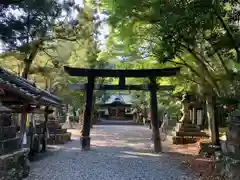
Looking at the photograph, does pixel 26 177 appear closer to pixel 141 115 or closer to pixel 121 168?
pixel 121 168

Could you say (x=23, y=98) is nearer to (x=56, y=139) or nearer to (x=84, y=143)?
(x=84, y=143)

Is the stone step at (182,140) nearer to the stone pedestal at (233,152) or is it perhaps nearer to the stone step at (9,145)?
A: the stone pedestal at (233,152)

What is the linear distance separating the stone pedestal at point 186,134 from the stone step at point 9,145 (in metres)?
10.5

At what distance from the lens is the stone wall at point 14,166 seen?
19.6 ft

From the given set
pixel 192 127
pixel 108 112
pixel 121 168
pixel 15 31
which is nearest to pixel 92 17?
pixel 15 31

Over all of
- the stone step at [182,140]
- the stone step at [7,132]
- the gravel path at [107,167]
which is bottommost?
the gravel path at [107,167]

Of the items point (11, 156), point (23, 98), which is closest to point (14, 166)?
point (11, 156)

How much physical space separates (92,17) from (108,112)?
1240 inches

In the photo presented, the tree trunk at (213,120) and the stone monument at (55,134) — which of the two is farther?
the stone monument at (55,134)

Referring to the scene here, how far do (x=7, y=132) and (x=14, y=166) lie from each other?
0.82 m

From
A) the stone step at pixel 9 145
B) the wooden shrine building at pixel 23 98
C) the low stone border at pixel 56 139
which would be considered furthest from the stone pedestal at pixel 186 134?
the stone step at pixel 9 145

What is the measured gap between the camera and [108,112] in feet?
153

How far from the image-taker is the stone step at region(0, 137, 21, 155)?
6.10 m

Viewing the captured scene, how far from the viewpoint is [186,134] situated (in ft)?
52.7
